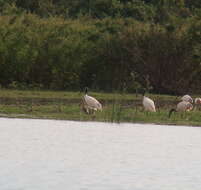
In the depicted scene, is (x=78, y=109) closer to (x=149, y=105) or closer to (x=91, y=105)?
(x=91, y=105)

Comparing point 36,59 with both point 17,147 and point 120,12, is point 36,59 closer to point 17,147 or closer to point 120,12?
point 120,12

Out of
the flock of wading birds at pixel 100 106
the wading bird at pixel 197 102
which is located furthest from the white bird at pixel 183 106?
the wading bird at pixel 197 102

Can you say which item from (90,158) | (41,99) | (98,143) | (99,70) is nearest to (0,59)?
(99,70)

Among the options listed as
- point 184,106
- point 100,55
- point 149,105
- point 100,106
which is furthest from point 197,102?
point 100,55

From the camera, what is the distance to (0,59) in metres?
29.6

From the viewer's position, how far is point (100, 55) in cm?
3027

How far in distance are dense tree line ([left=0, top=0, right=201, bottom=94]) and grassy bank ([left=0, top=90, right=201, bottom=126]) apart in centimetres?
313

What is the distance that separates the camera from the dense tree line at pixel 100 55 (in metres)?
29.5

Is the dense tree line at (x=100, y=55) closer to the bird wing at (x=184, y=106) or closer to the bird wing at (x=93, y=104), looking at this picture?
the bird wing at (x=184, y=106)

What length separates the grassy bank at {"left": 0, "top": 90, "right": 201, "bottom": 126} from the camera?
20.0 m

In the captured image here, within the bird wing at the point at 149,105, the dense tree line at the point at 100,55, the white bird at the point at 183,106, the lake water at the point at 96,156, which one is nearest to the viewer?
the lake water at the point at 96,156

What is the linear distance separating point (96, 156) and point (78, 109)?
21.4ft

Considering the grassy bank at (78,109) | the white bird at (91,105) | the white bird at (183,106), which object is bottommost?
the grassy bank at (78,109)

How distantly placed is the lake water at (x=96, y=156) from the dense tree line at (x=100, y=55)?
33.3 ft
